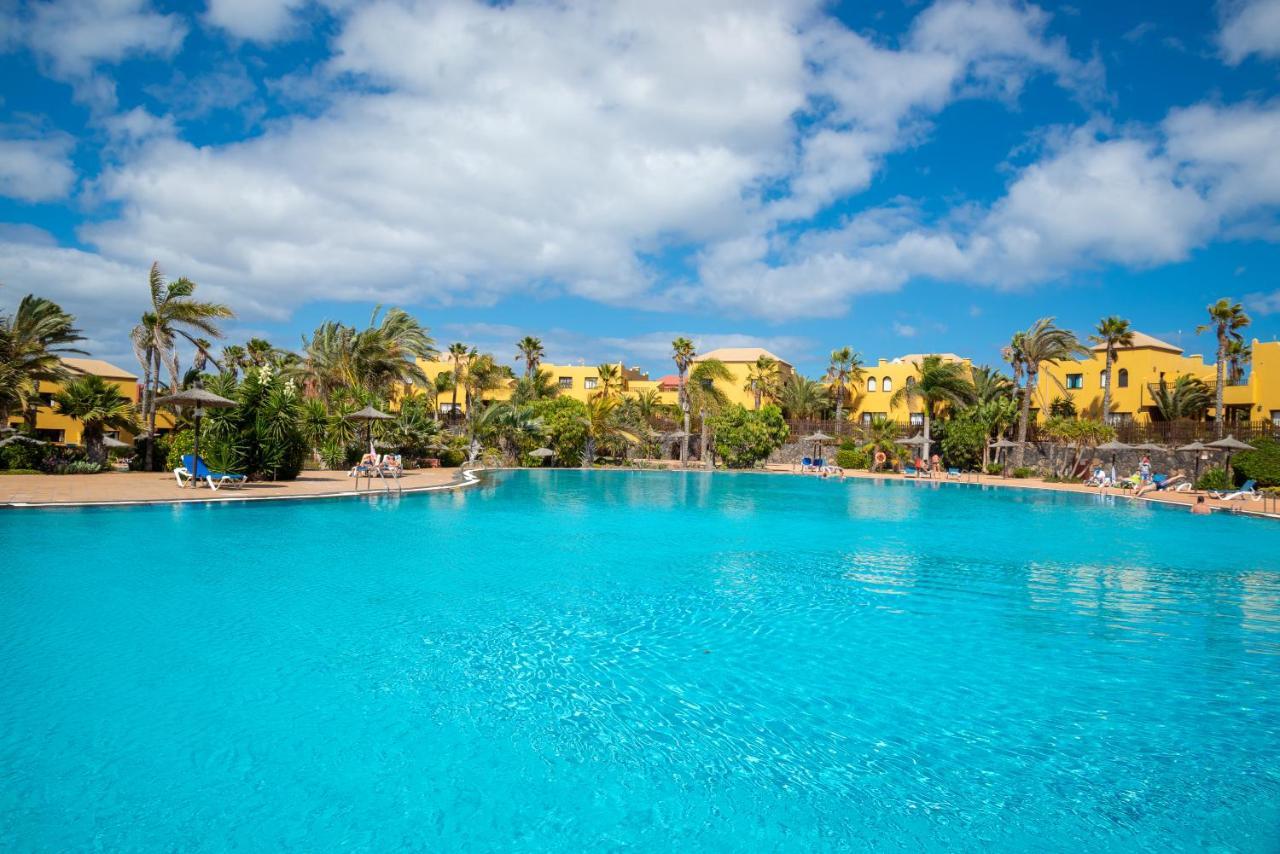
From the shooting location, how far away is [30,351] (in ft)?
79.4

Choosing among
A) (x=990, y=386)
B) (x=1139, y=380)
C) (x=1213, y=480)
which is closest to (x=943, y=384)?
(x=990, y=386)

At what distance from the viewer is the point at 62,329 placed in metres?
25.6

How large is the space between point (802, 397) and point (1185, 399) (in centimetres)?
2082

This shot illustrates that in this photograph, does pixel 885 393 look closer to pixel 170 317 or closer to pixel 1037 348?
pixel 1037 348

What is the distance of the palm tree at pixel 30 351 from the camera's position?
75.8ft

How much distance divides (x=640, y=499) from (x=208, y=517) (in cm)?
1200

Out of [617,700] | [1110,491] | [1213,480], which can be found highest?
[1213,480]

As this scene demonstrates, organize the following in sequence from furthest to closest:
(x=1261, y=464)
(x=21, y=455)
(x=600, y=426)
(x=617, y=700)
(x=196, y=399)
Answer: (x=600, y=426) → (x=1261, y=464) → (x=21, y=455) → (x=196, y=399) → (x=617, y=700)

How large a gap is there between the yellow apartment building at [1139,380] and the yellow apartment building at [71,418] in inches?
1881

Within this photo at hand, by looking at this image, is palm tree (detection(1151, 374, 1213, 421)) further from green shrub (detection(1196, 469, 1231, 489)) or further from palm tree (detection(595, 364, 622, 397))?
palm tree (detection(595, 364, 622, 397))

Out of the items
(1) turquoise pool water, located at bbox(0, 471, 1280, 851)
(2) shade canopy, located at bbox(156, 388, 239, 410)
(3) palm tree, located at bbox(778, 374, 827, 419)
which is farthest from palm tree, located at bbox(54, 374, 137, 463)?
(3) palm tree, located at bbox(778, 374, 827, 419)

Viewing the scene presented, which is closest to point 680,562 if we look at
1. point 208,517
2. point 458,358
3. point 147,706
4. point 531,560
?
point 531,560

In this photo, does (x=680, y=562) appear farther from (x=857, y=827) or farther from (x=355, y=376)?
(x=355, y=376)

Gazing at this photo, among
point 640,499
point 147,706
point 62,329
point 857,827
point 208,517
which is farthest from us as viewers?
point 62,329
